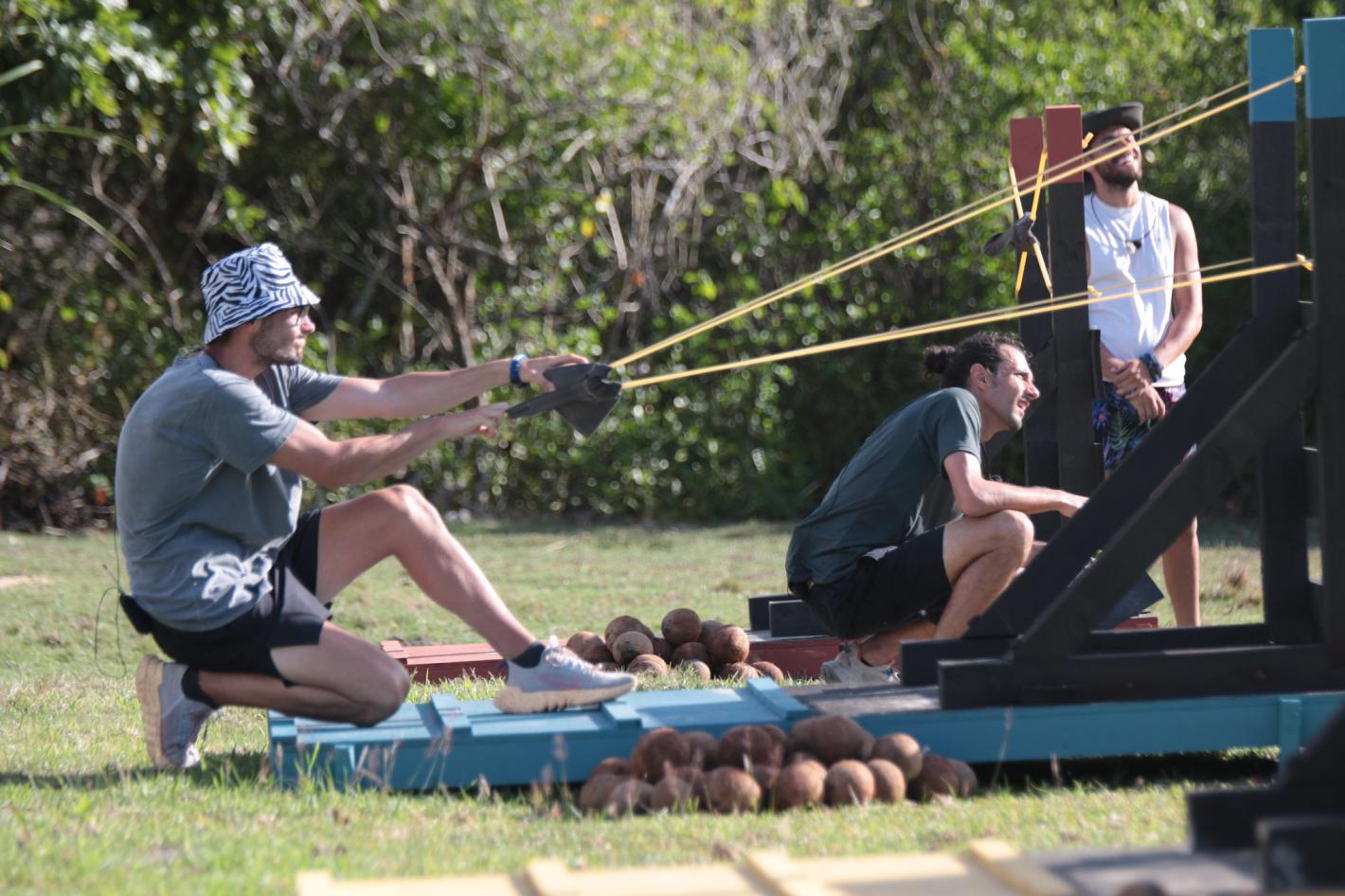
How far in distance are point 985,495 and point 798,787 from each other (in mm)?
1514

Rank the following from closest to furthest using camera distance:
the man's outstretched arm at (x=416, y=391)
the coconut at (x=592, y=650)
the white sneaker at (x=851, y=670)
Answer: the man's outstretched arm at (x=416, y=391)
the white sneaker at (x=851, y=670)
the coconut at (x=592, y=650)

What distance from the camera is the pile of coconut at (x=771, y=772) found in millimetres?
3832

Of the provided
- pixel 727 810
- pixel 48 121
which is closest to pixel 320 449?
pixel 727 810

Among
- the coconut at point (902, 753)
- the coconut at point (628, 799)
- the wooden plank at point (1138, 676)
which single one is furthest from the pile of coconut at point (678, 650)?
the coconut at point (628, 799)

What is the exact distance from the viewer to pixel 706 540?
10531 millimetres

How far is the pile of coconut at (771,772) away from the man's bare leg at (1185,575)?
2.02m

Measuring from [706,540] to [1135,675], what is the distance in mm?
6343

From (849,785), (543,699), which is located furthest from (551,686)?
(849,785)

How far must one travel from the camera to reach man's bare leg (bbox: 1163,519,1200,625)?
18.8 feet

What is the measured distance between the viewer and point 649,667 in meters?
5.66

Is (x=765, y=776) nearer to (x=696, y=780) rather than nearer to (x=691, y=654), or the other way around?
(x=696, y=780)

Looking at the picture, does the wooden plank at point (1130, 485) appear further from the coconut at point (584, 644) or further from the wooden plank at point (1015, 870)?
the coconut at point (584, 644)

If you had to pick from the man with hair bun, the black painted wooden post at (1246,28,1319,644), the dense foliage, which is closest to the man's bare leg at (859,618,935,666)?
the man with hair bun

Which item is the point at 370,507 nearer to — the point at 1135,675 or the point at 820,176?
the point at 1135,675
